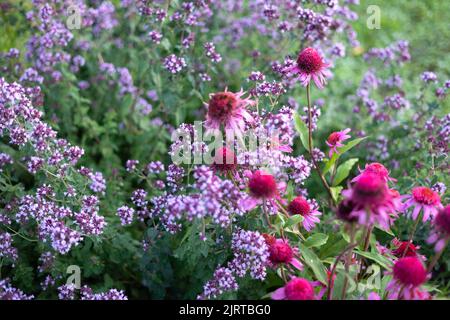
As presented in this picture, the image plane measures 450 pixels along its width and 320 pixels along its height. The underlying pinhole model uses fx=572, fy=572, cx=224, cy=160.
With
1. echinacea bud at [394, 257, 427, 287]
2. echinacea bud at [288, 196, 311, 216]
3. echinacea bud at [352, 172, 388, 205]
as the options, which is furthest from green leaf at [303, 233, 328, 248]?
echinacea bud at [352, 172, 388, 205]

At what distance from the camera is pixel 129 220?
7.86 ft

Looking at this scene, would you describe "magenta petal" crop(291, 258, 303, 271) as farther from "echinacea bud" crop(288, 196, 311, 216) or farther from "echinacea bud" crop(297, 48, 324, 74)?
"echinacea bud" crop(297, 48, 324, 74)

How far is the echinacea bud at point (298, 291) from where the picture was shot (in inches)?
73.1

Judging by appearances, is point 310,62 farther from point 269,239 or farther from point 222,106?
point 269,239

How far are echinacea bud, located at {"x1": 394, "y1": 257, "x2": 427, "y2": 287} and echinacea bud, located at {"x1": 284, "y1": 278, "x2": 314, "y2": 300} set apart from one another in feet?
0.95

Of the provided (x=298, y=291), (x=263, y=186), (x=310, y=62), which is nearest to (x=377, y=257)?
(x=298, y=291)

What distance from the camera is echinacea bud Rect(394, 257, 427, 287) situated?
1.80m

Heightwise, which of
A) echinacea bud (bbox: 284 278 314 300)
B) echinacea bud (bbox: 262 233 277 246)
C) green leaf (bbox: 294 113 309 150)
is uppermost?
green leaf (bbox: 294 113 309 150)

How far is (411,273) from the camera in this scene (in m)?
1.80

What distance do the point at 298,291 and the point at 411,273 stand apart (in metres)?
0.36

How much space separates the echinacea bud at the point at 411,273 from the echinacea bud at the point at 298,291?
291 mm

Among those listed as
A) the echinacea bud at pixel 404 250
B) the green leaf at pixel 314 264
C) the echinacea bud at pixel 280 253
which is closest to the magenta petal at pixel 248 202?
the echinacea bud at pixel 280 253

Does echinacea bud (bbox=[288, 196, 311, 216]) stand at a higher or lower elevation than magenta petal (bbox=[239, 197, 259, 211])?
higher

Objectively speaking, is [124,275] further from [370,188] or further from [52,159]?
[370,188]
